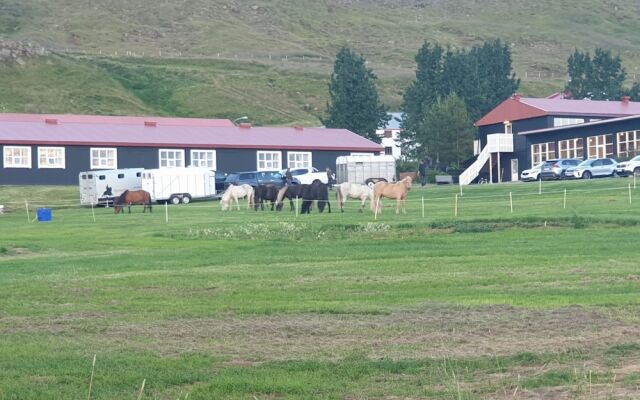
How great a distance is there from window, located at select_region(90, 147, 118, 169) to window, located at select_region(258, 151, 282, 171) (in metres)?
9.88

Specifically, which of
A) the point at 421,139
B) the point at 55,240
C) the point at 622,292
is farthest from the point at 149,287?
the point at 421,139

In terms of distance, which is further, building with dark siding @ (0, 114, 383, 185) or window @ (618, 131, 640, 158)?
window @ (618, 131, 640, 158)

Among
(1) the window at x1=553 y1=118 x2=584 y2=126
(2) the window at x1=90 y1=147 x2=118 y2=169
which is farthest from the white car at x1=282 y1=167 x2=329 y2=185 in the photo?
(1) the window at x1=553 y1=118 x2=584 y2=126

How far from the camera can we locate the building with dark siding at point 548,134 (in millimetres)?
81750

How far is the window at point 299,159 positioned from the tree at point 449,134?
14027 millimetres

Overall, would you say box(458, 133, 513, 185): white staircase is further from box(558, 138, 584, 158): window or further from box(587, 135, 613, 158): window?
box(587, 135, 613, 158): window

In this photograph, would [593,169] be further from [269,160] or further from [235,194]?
[235,194]

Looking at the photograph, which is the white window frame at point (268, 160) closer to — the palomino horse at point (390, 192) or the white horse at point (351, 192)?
the white horse at point (351, 192)

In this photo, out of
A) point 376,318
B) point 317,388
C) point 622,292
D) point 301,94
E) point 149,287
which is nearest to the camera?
point 317,388

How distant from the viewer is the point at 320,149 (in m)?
86.4

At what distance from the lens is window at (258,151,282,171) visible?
278 ft

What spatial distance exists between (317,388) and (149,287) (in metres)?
11.4

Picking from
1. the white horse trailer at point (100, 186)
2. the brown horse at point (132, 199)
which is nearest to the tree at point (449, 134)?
the white horse trailer at point (100, 186)

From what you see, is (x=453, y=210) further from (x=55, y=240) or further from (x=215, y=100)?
(x=215, y=100)
